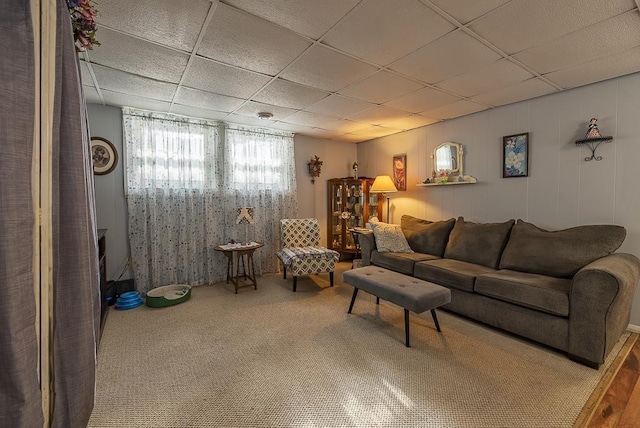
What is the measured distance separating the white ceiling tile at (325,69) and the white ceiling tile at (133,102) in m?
1.75

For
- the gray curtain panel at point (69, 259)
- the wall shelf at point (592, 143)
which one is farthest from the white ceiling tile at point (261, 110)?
the wall shelf at point (592, 143)

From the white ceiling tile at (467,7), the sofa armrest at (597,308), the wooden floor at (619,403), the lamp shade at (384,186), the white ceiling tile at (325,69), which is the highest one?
the white ceiling tile at (325,69)

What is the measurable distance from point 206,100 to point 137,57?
97 centimetres

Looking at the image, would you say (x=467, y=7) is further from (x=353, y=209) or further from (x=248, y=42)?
(x=353, y=209)

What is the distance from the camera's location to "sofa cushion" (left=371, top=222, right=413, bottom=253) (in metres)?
3.82

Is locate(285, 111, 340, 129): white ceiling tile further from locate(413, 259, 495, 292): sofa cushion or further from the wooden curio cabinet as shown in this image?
locate(413, 259, 495, 292): sofa cushion

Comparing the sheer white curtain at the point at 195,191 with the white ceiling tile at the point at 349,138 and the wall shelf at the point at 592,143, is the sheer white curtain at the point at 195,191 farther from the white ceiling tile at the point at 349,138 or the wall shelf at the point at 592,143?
the wall shelf at the point at 592,143

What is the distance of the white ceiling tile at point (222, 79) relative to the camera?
2355mm

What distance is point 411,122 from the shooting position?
13.5 feet

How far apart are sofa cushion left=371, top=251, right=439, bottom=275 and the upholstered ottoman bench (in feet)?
1.97

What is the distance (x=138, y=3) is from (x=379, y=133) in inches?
151

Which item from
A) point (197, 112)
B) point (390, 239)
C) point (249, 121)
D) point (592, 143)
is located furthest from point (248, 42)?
point (592, 143)

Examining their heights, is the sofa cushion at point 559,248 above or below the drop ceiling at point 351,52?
below

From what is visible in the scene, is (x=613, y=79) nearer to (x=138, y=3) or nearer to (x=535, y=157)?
(x=535, y=157)
